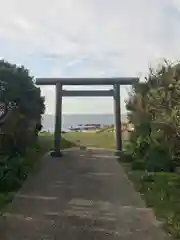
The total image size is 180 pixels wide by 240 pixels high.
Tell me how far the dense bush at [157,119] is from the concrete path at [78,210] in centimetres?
163

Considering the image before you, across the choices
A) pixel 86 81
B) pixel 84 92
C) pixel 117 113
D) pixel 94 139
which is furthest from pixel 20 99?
pixel 94 139

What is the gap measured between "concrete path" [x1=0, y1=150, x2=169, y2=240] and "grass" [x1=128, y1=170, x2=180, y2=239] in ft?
0.71

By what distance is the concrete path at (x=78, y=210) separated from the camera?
8.17m

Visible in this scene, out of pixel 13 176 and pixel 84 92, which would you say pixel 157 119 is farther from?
pixel 84 92

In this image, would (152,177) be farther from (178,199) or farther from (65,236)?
(65,236)

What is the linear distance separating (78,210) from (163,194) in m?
2.62

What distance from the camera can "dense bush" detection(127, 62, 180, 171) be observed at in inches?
446

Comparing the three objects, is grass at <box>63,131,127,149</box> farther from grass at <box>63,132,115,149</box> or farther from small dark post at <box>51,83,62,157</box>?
small dark post at <box>51,83,62,157</box>

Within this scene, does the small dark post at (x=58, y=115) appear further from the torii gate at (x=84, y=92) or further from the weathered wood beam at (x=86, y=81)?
the weathered wood beam at (x=86, y=81)

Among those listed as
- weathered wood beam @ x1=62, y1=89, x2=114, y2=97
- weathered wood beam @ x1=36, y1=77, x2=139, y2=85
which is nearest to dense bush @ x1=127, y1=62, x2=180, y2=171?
weathered wood beam @ x1=36, y1=77, x2=139, y2=85

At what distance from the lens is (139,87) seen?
781 inches

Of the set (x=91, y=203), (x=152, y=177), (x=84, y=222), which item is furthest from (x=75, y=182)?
(x=84, y=222)

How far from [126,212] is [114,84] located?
15444 mm

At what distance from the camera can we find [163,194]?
11.9 meters
